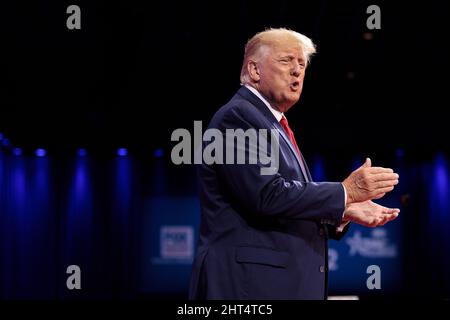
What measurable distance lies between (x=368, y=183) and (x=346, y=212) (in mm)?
147

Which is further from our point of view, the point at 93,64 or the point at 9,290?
the point at 9,290

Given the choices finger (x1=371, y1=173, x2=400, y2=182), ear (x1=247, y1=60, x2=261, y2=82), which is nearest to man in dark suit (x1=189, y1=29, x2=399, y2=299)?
finger (x1=371, y1=173, x2=400, y2=182)

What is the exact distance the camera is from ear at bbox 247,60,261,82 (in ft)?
6.50

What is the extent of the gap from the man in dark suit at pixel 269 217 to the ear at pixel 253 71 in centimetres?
13

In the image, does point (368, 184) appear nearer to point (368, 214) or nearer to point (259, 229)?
point (368, 214)

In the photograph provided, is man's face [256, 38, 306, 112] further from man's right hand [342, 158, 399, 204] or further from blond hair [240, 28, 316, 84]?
man's right hand [342, 158, 399, 204]

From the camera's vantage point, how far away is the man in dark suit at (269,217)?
171 centimetres

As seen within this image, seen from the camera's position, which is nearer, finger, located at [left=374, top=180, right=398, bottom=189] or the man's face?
finger, located at [left=374, top=180, right=398, bottom=189]

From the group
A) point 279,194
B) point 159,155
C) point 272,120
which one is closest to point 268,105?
point 272,120

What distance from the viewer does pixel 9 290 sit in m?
8.98

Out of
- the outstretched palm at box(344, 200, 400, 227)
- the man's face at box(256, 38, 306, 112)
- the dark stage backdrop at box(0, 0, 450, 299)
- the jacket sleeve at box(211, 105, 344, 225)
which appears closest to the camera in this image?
the jacket sleeve at box(211, 105, 344, 225)

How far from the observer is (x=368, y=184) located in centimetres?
171

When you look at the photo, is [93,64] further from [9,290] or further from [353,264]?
[353,264]
